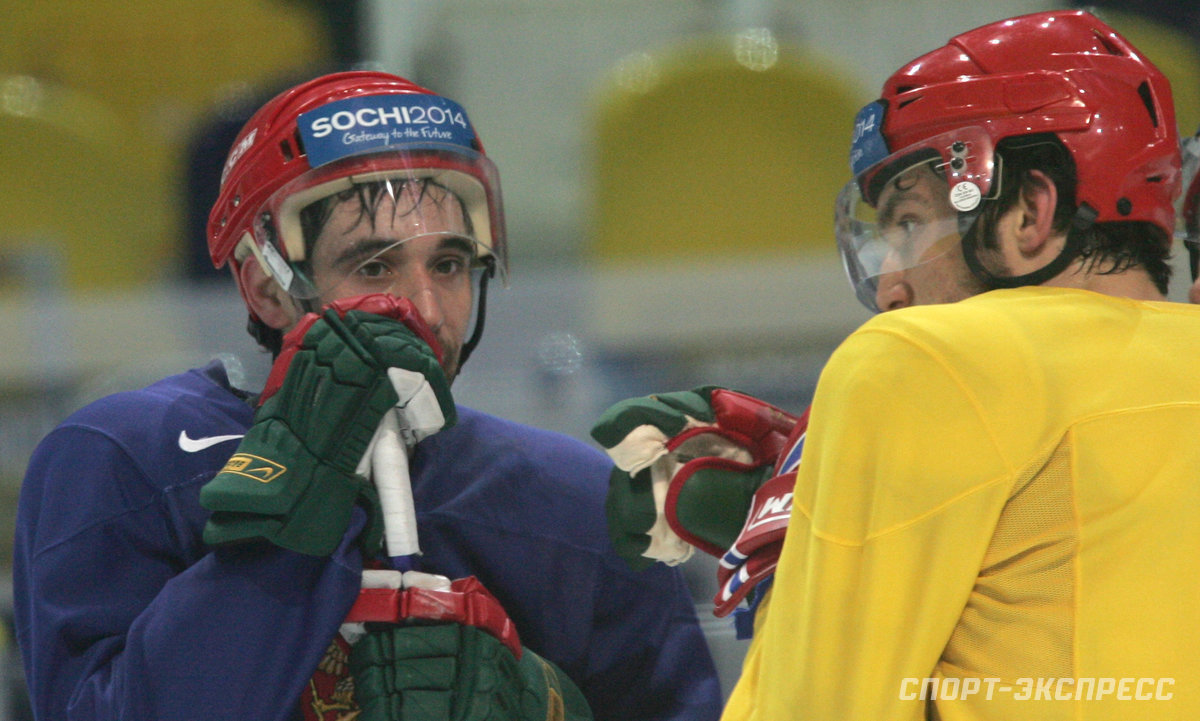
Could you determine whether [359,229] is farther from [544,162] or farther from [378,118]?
[544,162]

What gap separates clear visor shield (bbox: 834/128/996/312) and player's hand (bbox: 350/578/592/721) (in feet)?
1.76

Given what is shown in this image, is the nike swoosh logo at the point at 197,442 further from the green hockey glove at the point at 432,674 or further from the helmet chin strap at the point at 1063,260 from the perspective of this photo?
the helmet chin strap at the point at 1063,260

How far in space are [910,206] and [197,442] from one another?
0.81m

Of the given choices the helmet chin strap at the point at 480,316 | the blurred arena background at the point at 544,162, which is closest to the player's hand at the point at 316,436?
the helmet chin strap at the point at 480,316

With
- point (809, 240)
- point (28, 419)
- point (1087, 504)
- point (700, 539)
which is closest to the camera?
point (1087, 504)

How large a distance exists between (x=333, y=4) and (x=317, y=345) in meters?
2.78

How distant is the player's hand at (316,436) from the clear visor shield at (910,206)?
0.46 metres

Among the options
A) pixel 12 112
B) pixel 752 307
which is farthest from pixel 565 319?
pixel 12 112

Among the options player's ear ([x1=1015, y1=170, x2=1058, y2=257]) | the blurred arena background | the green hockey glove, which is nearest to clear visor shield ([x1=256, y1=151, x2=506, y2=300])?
the green hockey glove

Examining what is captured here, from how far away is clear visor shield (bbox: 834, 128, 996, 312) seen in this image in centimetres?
124

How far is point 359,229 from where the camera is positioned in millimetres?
1577

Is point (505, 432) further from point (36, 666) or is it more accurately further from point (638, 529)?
point (36, 666)

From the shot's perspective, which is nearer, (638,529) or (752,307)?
(638,529)

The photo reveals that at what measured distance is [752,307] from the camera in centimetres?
344
